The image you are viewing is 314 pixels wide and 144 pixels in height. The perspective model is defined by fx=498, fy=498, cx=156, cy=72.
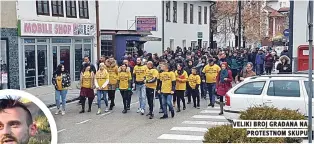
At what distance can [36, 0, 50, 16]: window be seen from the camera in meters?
21.3

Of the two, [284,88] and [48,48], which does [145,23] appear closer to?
[48,48]

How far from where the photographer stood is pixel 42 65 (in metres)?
21.8

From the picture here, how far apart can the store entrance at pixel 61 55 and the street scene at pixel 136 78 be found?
1.9 inches

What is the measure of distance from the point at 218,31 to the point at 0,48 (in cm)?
3651

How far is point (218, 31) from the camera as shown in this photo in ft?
174

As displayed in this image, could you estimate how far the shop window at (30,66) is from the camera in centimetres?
2066

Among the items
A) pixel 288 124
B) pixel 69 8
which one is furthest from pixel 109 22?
pixel 288 124

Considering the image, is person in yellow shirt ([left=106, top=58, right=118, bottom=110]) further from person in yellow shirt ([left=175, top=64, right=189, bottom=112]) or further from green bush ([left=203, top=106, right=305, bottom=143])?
green bush ([left=203, top=106, right=305, bottom=143])

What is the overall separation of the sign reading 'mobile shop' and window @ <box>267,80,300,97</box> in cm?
1172

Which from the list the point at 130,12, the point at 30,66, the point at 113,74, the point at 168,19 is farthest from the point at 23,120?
the point at 168,19

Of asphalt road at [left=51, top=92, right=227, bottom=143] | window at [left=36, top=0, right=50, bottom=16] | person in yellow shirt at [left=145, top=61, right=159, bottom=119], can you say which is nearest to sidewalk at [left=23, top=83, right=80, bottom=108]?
asphalt road at [left=51, top=92, right=227, bottom=143]

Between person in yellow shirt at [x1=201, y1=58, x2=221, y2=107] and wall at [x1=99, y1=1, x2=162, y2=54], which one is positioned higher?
wall at [x1=99, y1=1, x2=162, y2=54]

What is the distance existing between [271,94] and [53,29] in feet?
43.0

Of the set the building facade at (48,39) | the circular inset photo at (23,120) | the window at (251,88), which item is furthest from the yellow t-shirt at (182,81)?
the circular inset photo at (23,120)
